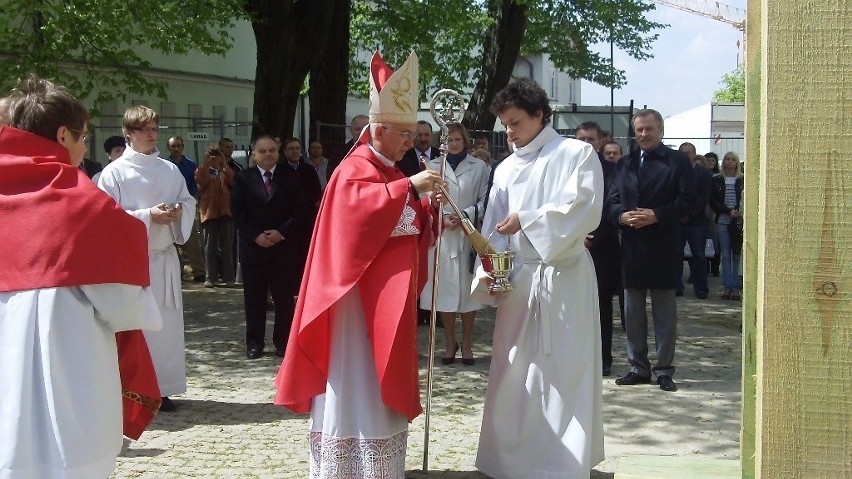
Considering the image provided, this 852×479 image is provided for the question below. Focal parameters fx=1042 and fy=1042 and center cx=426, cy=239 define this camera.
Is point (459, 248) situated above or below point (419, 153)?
below

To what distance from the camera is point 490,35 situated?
2191 cm

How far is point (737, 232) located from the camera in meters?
14.2

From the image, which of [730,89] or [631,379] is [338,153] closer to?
[631,379]

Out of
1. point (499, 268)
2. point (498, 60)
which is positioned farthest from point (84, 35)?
point (498, 60)

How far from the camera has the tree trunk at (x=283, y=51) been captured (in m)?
14.6

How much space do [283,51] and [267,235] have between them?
5.90m

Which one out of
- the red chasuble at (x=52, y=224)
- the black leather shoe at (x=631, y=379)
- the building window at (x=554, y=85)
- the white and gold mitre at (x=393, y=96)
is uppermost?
the building window at (x=554, y=85)

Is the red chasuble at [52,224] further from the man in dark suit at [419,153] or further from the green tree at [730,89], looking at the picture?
the green tree at [730,89]

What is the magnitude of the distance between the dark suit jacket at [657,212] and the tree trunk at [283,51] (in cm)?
738

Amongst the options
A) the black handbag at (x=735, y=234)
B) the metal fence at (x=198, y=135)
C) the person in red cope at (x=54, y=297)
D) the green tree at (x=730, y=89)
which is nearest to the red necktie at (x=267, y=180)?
the person in red cope at (x=54, y=297)

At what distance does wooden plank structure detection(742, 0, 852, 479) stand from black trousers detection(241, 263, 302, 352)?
8161mm

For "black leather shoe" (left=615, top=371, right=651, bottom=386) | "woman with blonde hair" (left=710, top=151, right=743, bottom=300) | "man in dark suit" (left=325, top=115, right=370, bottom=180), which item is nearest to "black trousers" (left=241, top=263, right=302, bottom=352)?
"man in dark suit" (left=325, top=115, right=370, bottom=180)

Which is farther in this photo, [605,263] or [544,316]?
[605,263]

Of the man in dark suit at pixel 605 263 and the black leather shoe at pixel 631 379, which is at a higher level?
the man in dark suit at pixel 605 263
